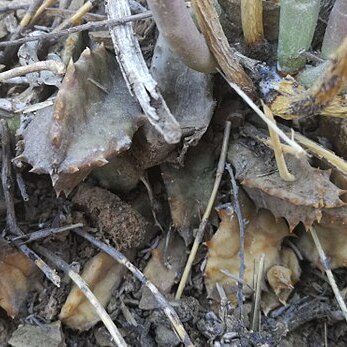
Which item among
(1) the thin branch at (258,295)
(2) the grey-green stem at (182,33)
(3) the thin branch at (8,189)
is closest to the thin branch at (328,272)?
(1) the thin branch at (258,295)

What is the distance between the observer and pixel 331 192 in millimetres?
1140

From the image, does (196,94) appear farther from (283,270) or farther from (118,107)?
(283,270)

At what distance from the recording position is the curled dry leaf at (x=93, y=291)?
4.09ft

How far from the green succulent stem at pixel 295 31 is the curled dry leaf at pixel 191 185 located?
0.89 ft

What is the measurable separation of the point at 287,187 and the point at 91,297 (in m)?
0.47

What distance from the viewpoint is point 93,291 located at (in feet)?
4.17

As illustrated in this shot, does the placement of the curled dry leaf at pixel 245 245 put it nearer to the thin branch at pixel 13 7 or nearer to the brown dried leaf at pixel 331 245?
the brown dried leaf at pixel 331 245

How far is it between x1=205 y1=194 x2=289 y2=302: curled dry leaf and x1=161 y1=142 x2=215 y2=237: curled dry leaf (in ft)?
0.26

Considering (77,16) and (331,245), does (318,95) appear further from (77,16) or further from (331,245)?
(77,16)

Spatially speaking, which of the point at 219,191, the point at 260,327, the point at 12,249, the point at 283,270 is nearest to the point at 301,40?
the point at 219,191

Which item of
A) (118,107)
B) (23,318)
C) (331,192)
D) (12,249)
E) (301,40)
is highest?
(301,40)

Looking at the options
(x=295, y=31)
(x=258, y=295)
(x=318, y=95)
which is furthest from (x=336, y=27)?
(x=258, y=295)

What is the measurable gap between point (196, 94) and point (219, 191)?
0.77 ft

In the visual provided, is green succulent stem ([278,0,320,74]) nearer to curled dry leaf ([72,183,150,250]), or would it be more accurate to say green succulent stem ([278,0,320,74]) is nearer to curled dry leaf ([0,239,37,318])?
curled dry leaf ([72,183,150,250])
